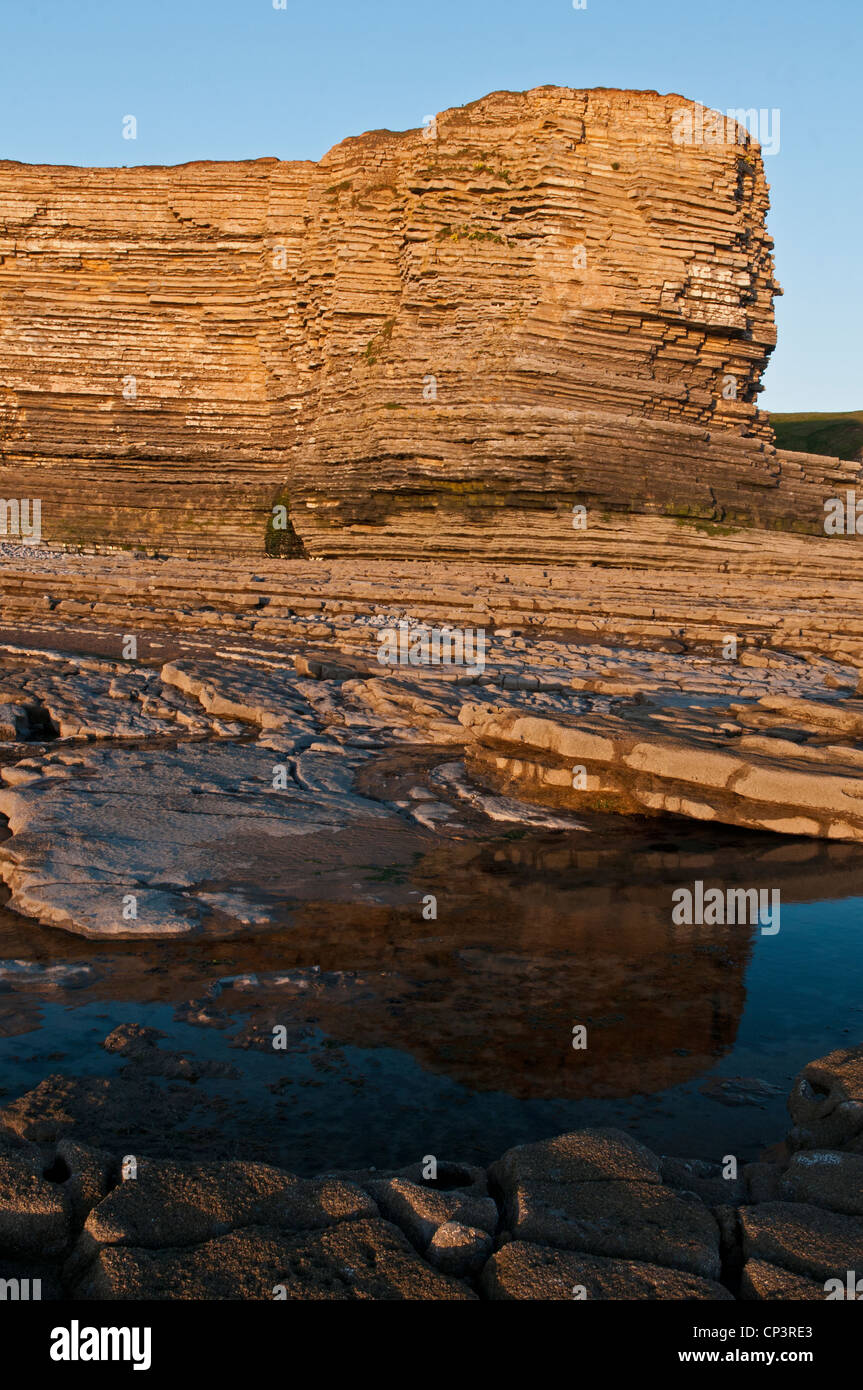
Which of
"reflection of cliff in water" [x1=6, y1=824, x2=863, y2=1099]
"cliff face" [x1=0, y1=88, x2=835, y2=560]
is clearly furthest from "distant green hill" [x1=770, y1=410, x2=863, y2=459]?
"reflection of cliff in water" [x1=6, y1=824, x2=863, y2=1099]

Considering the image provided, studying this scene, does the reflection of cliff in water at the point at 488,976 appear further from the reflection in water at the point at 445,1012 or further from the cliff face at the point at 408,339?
the cliff face at the point at 408,339

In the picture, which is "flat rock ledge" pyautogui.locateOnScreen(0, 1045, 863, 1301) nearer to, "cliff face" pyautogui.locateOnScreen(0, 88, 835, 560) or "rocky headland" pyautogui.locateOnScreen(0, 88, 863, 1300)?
"rocky headland" pyautogui.locateOnScreen(0, 88, 863, 1300)

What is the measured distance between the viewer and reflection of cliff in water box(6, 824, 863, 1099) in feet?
11.3

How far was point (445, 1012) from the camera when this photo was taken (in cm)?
369

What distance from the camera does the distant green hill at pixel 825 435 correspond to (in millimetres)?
45844

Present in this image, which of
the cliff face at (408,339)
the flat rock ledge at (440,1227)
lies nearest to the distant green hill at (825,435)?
the cliff face at (408,339)

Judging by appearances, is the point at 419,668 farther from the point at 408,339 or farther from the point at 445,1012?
the point at 408,339

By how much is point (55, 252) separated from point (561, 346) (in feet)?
53.8

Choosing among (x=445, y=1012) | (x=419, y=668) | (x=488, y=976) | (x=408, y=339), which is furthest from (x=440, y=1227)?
(x=408, y=339)

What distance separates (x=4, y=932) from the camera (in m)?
4.10

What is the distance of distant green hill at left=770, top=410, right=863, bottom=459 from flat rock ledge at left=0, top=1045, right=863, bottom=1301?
45.6m

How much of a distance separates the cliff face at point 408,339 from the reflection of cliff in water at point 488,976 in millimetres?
17182

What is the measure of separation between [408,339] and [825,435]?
3123 cm
